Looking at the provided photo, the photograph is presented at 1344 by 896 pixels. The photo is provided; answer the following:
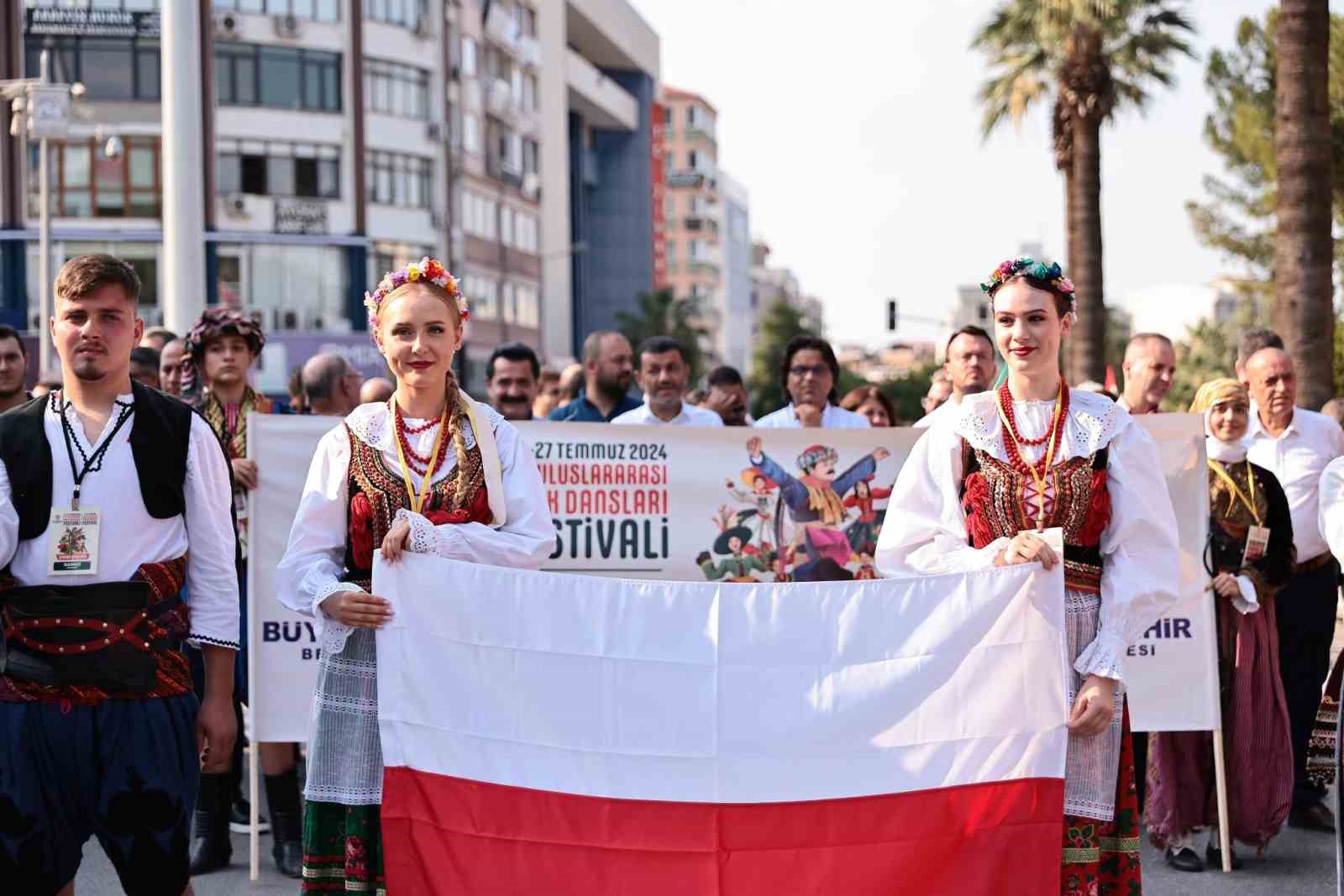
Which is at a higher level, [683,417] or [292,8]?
[292,8]

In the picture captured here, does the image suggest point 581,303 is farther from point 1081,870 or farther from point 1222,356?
point 1081,870

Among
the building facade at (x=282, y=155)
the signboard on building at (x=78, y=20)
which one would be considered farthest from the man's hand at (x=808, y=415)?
the signboard on building at (x=78, y=20)

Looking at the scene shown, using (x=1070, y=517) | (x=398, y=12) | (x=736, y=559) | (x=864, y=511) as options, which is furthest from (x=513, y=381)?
(x=398, y=12)

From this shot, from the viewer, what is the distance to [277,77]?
169 feet

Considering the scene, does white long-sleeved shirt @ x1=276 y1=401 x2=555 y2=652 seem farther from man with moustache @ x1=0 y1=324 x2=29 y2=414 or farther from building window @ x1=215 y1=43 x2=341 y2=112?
building window @ x1=215 y1=43 x2=341 y2=112

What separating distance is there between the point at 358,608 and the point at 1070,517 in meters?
1.91

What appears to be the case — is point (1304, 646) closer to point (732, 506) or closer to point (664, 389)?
point (732, 506)

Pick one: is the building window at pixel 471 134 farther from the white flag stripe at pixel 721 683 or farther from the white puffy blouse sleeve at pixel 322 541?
the white flag stripe at pixel 721 683

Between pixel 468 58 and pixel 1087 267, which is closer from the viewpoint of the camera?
pixel 1087 267

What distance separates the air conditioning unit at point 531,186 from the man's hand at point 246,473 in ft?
200

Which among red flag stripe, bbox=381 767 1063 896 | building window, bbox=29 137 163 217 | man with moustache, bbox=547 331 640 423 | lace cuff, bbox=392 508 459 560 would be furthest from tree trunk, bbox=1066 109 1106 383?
building window, bbox=29 137 163 217

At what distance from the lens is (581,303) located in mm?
79500

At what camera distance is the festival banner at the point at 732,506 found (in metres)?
7.32

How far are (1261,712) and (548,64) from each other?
2604 inches
